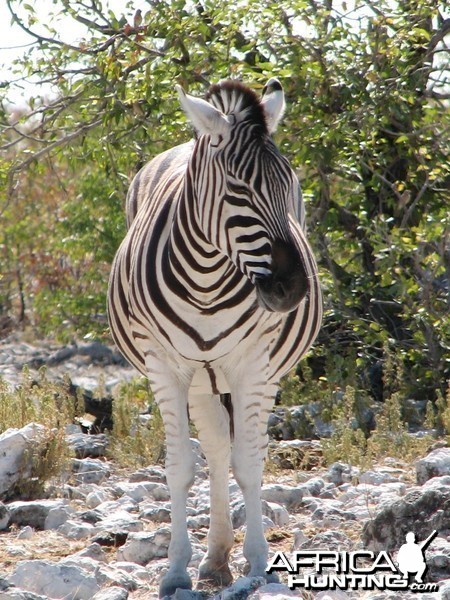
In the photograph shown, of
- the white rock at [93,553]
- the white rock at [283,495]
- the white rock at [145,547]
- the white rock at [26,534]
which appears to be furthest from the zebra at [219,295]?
the white rock at [26,534]

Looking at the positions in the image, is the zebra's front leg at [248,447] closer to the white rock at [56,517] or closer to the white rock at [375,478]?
the white rock at [56,517]

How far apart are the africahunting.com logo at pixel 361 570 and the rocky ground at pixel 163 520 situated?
0.05 meters

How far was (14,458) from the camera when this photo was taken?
634 centimetres

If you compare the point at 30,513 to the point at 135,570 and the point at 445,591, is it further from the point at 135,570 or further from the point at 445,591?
the point at 445,591

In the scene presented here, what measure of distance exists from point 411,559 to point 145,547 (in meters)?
1.44

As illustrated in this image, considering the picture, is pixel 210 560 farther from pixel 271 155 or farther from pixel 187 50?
pixel 187 50

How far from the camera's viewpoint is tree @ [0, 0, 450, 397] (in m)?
8.39

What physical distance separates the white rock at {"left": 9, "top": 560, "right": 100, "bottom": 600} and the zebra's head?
4.46ft

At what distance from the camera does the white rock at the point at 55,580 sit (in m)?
4.42

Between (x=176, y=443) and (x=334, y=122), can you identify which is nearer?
(x=176, y=443)

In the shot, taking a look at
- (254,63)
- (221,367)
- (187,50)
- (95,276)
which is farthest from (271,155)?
(95,276)

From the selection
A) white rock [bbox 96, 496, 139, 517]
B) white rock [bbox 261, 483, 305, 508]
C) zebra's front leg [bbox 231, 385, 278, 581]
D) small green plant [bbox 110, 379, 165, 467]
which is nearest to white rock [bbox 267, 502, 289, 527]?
white rock [bbox 261, 483, 305, 508]

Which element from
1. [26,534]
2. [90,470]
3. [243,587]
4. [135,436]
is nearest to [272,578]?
Answer: [243,587]

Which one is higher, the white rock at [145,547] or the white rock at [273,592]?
the white rock at [145,547]
